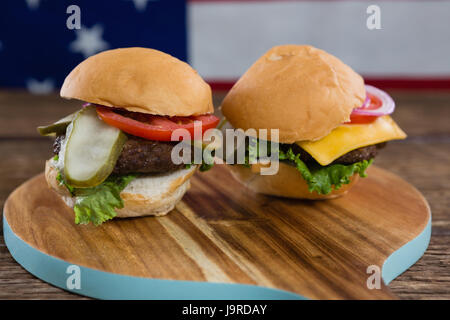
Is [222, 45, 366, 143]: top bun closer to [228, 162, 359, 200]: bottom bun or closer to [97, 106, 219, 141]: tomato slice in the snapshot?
[228, 162, 359, 200]: bottom bun

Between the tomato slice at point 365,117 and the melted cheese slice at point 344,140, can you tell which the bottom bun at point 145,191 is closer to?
the melted cheese slice at point 344,140

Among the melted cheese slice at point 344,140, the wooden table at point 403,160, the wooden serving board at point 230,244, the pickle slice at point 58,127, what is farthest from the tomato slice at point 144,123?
the wooden table at point 403,160

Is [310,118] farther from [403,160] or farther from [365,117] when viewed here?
[403,160]

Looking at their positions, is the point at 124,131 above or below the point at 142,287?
above

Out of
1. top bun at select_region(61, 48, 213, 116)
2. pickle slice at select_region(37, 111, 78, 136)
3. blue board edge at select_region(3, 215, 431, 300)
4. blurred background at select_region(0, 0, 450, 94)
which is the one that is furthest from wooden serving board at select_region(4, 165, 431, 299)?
blurred background at select_region(0, 0, 450, 94)

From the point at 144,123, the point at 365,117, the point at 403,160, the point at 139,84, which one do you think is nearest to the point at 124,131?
the point at 144,123

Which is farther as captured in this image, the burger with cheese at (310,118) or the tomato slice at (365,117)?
the tomato slice at (365,117)
